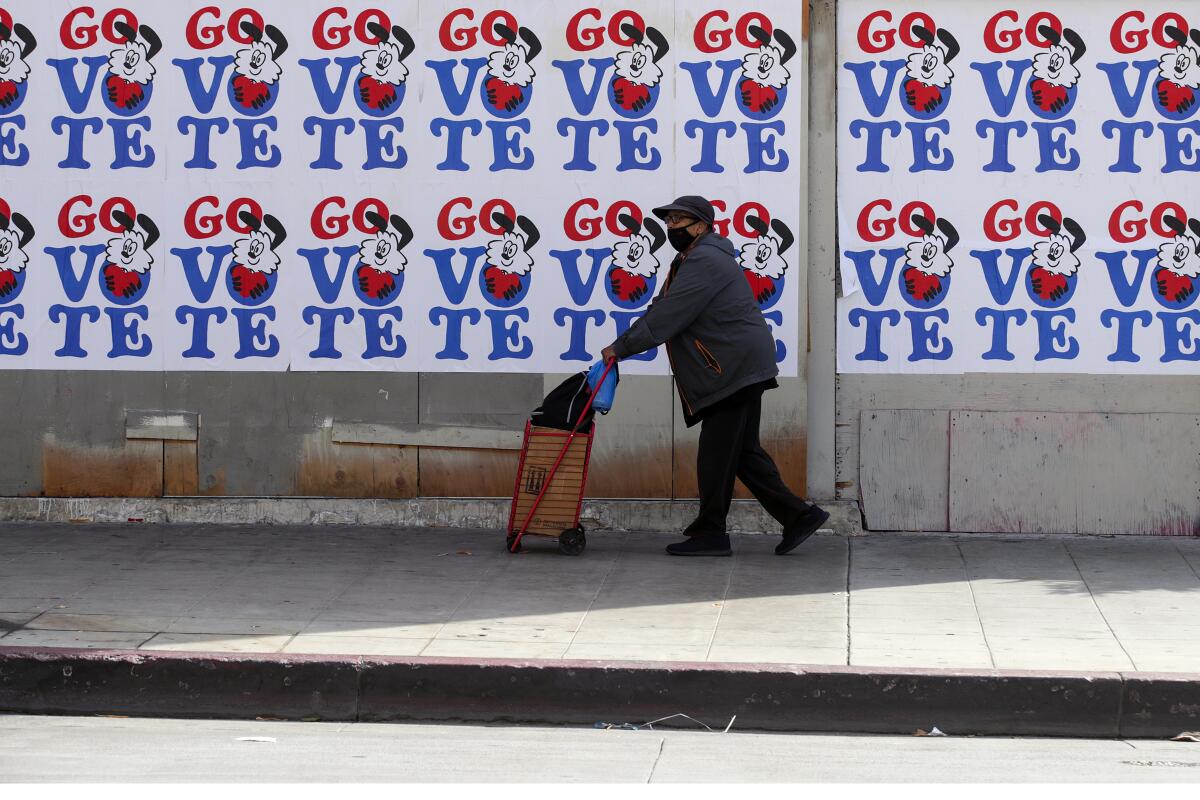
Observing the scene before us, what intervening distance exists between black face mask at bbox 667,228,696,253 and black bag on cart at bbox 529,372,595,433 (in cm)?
84

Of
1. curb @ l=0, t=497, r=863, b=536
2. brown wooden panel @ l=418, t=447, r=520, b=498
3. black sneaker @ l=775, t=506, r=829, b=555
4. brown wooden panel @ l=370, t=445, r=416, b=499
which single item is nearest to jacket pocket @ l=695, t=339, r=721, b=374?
black sneaker @ l=775, t=506, r=829, b=555

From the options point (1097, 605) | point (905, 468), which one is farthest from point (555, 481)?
point (1097, 605)

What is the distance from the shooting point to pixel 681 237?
8336 mm

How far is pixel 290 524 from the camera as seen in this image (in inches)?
366

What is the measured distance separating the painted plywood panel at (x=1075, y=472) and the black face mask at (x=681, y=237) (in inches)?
75.6

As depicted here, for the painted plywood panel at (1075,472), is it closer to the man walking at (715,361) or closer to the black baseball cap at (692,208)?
the man walking at (715,361)

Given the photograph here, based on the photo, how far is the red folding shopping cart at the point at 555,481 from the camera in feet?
27.3

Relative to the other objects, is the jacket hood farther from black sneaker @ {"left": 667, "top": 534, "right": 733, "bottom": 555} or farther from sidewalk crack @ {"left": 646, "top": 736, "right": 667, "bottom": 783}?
sidewalk crack @ {"left": 646, "top": 736, "right": 667, "bottom": 783}

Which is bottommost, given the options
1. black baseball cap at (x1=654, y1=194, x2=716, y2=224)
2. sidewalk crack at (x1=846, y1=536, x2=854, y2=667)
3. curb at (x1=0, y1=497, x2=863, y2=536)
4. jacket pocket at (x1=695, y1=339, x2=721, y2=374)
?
sidewalk crack at (x1=846, y1=536, x2=854, y2=667)

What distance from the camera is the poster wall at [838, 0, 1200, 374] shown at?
8859 mm

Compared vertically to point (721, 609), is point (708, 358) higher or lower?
higher

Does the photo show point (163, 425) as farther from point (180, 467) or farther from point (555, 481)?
point (555, 481)

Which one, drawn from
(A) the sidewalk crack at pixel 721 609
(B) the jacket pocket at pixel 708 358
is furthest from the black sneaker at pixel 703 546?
(B) the jacket pocket at pixel 708 358

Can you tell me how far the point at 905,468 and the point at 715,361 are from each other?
5.26ft
